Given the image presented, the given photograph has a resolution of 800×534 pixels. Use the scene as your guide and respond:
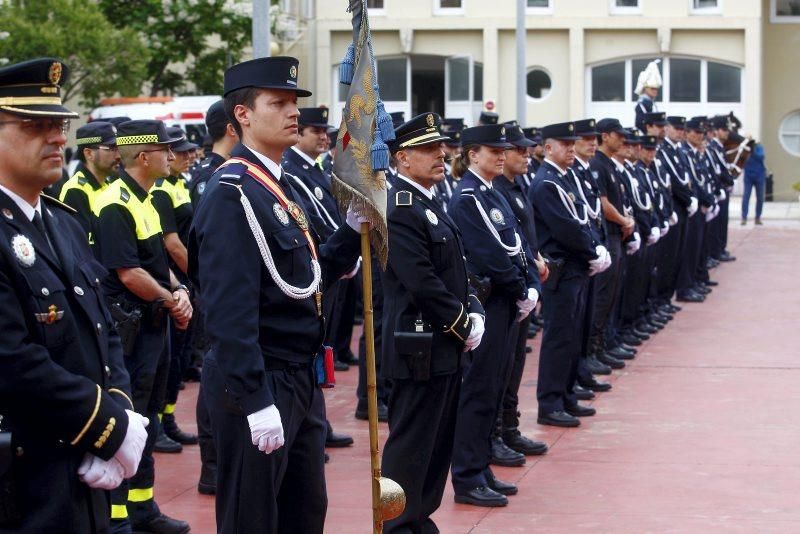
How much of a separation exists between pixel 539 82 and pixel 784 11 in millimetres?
7348

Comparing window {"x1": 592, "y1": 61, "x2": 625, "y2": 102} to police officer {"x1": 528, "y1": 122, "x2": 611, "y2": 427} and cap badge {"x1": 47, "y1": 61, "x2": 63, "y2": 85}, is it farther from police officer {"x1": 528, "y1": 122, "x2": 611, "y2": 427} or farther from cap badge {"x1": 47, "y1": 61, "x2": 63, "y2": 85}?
cap badge {"x1": 47, "y1": 61, "x2": 63, "y2": 85}

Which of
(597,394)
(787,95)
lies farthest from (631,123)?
(597,394)

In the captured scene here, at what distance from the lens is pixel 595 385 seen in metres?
10.9

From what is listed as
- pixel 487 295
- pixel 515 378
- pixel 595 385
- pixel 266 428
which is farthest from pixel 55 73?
pixel 595 385

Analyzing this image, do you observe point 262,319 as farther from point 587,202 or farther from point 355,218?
point 587,202

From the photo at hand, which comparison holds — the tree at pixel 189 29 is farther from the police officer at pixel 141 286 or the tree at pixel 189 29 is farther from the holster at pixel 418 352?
the holster at pixel 418 352

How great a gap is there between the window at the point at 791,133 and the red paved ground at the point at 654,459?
77.3ft

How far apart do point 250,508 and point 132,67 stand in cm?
2125

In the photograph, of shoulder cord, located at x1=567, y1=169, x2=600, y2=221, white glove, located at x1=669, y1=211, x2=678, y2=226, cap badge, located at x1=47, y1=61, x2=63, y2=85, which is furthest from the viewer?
white glove, located at x1=669, y1=211, x2=678, y2=226

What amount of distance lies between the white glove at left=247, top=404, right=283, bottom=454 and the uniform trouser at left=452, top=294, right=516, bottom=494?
121 inches

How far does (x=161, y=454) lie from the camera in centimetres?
880

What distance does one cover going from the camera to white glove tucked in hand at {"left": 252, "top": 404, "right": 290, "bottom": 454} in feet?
14.8

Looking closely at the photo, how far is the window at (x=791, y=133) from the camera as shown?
35781 millimetres

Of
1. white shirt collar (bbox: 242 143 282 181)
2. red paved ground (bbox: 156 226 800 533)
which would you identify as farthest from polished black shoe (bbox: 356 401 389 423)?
white shirt collar (bbox: 242 143 282 181)
